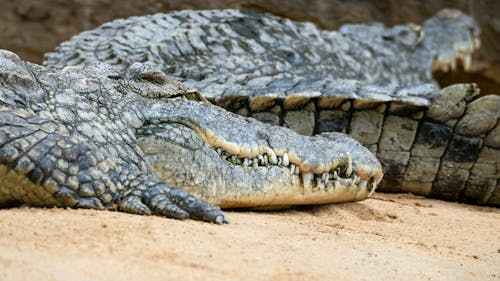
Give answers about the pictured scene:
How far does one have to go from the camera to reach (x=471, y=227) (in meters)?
3.05

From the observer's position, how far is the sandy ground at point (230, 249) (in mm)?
1624

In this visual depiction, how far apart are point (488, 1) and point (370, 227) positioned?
5.76m

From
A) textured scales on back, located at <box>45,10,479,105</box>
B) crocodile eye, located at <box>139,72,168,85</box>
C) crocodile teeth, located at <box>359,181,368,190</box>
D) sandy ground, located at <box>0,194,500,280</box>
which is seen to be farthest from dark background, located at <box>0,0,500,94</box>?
sandy ground, located at <box>0,194,500,280</box>

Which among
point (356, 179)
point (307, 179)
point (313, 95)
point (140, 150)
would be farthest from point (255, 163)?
point (313, 95)

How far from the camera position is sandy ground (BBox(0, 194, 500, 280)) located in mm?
1624

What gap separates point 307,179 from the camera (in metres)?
2.67

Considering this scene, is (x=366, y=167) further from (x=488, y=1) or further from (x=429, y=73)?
(x=488, y=1)

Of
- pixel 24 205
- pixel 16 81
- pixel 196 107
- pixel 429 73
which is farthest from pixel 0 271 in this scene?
pixel 429 73

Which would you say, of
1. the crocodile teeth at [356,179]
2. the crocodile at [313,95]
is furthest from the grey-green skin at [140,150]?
the crocodile at [313,95]

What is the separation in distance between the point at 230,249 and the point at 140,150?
Result: 2.01ft

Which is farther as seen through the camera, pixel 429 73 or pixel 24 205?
pixel 429 73

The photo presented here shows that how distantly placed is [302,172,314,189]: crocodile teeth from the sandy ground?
120mm

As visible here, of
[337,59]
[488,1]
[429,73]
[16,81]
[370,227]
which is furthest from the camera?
[488,1]

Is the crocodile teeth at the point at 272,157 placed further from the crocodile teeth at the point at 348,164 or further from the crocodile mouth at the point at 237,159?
the crocodile teeth at the point at 348,164
